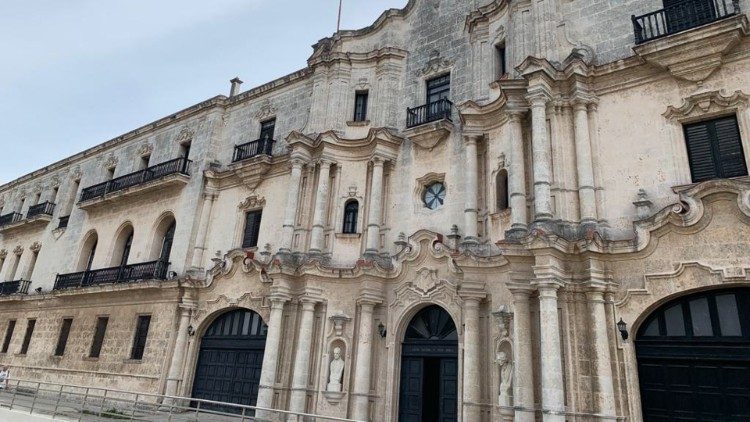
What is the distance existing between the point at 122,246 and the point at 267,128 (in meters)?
9.40

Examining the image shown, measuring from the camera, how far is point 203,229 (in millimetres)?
20406

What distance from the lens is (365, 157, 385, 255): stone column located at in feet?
52.5

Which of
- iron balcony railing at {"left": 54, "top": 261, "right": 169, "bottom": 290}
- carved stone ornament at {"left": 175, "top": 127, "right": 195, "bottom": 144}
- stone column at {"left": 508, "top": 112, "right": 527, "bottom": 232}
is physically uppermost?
carved stone ornament at {"left": 175, "top": 127, "right": 195, "bottom": 144}

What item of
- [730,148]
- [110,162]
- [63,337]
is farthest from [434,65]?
[63,337]

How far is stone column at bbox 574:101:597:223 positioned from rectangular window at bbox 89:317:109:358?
62.2 feet

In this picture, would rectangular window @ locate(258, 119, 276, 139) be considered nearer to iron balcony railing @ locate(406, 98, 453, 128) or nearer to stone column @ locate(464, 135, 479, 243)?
iron balcony railing @ locate(406, 98, 453, 128)

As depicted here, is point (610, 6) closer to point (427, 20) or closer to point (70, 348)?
point (427, 20)

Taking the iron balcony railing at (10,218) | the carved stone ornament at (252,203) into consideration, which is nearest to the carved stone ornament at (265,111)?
the carved stone ornament at (252,203)

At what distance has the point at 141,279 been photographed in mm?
20219

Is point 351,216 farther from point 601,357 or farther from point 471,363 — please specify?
point 601,357

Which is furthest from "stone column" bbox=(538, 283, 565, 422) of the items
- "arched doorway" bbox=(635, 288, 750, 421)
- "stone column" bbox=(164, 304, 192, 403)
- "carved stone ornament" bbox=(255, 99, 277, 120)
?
"carved stone ornament" bbox=(255, 99, 277, 120)

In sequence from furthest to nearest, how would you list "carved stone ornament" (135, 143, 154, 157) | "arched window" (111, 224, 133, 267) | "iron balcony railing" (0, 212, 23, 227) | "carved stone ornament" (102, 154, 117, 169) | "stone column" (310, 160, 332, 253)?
"iron balcony railing" (0, 212, 23, 227), "carved stone ornament" (102, 154, 117, 169), "carved stone ornament" (135, 143, 154, 157), "arched window" (111, 224, 133, 267), "stone column" (310, 160, 332, 253)

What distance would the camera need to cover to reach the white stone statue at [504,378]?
11785 millimetres

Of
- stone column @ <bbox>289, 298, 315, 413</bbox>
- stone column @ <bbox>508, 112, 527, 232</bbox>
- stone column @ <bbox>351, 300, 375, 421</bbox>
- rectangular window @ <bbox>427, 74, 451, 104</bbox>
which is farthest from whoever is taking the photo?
rectangular window @ <bbox>427, 74, 451, 104</bbox>
